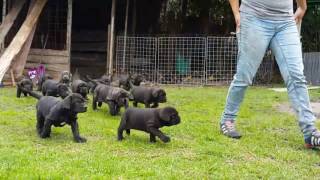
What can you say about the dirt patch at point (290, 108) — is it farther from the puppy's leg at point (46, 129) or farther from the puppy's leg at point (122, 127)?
the puppy's leg at point (46, 129)

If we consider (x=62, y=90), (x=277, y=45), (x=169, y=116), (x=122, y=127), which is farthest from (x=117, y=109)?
(x=277, y=45)

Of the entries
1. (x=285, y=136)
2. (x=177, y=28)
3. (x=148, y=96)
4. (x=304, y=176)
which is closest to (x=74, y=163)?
(x=304, y=176)

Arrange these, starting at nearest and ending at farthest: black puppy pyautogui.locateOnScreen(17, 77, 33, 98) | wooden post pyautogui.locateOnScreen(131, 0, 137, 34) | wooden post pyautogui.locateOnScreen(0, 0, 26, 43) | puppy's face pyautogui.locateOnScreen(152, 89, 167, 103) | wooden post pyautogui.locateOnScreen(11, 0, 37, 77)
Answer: puppy's face pyautogui.locateOnScreen(152, 89, 167, 103) → black puppy pyautogui.locateOnScreen(17, 77, 33, 98) → wooden post pyautogui.locateOnScreen(11, 0, 37, 77) → wooden post pyautogui.locateOnScreen(0, 0, 26, 43) → wooden post pyautogui.locateOnScreen(131, 0, 137, 34)

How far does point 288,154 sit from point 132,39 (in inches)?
457

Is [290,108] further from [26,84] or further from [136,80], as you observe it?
[26,84]

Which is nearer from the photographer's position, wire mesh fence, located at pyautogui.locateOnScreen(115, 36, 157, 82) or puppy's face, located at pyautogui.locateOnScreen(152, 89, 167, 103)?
puppy's face, located at pyautogui.locateOnScreen(152, 89, 167, 103)

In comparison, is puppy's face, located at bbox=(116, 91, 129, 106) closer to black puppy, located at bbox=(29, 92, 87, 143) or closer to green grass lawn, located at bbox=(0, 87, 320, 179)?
green grass lawn, located at bbox=(0, 87, 320, 179)

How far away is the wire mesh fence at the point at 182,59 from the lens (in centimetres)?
1555

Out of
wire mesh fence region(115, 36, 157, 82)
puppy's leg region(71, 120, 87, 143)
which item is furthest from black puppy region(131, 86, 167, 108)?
wire mesh fence region(115, 36, 157, 82)

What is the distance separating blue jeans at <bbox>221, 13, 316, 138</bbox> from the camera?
5.68 metres

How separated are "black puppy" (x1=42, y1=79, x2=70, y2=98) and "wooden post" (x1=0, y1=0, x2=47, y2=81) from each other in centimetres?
320

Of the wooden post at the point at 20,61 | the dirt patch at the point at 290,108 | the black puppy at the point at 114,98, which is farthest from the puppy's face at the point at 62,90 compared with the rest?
the wooden post at the point at 20,61

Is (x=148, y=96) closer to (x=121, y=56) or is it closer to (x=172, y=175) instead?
(x=172, y=175)

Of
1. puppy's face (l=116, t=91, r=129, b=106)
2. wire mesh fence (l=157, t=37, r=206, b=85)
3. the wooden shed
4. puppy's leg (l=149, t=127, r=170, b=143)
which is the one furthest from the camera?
wire mesh fence (l=157, t=37, r=206, b=85)
